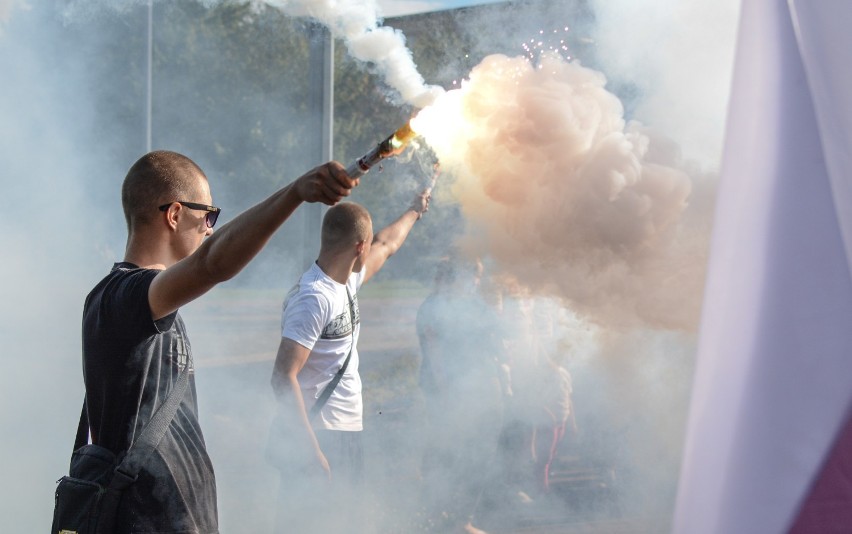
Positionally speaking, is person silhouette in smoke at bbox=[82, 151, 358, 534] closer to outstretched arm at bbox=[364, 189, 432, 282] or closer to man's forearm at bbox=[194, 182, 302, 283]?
man's forearm at bbox=[194, 182, 302, 283]

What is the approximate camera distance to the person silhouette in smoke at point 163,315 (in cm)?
177

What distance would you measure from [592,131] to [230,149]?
3.27 m

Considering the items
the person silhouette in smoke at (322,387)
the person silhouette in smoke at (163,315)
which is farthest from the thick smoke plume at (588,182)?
the person silhouette in smoke at (163,315)

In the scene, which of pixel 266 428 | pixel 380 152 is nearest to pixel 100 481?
pixel 380 152

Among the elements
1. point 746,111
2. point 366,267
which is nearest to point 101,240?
point 366,267

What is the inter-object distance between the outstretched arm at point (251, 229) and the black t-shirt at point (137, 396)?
197 millimetres

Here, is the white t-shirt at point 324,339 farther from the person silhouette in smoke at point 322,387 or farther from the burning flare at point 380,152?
the burning flare at point 380,152

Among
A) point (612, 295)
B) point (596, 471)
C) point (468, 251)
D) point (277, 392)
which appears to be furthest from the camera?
point (596, 471)

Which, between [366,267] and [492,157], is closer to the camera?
[492,157]

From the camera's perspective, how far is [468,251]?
452 centimetres

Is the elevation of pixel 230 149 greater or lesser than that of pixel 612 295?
greater

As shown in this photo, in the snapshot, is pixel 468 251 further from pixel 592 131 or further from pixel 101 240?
pixel 101 240

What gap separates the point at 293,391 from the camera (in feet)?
11.0

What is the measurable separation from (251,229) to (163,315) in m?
0.31
